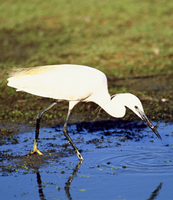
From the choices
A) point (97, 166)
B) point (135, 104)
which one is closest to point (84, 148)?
point (97, 166)

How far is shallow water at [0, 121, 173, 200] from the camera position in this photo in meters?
4.09

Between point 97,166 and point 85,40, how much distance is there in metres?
8.37

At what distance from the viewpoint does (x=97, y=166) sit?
4820 mm

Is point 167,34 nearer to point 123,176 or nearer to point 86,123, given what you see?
point 86,123

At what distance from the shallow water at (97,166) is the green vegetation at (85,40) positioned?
1.02m

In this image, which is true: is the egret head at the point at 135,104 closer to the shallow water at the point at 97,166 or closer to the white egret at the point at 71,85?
the white egret at the point at 71,85

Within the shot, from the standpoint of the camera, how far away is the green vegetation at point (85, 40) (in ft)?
27.0

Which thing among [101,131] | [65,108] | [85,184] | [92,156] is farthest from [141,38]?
[85,184]

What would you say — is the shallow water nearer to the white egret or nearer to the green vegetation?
the white egret

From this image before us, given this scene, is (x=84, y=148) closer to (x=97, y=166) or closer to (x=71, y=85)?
(x=97, y=166)

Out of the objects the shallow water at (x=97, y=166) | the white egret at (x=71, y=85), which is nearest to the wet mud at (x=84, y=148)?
the shallow water at (x=97, y=166)

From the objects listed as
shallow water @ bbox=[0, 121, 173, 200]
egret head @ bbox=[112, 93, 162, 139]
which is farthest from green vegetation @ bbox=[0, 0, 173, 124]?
egret head @ bbox=[112, 93, 162, 139]

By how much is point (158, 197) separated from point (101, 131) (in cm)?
254

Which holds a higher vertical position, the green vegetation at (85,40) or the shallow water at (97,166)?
the shallow water at (97,166)
